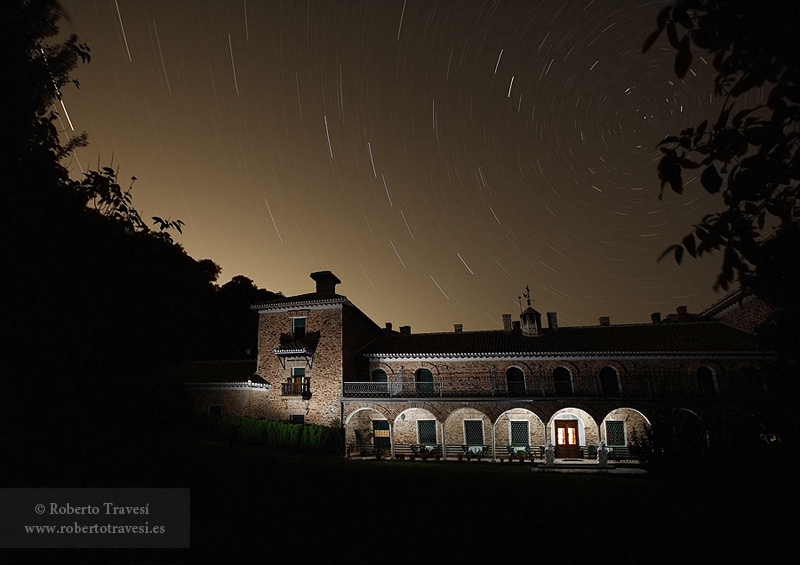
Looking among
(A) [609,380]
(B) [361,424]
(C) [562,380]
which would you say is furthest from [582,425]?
(B) [361,424]

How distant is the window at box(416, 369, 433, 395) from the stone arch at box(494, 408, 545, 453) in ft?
14.5

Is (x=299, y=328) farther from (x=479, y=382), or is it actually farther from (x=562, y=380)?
(x=562, y=380)

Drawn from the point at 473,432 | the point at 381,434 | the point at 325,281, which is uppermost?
the point at 325,281

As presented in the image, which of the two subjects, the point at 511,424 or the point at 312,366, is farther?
the point at 312,366

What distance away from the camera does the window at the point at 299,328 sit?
2612 centimetres

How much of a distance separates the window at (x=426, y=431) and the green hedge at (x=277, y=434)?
4.68m

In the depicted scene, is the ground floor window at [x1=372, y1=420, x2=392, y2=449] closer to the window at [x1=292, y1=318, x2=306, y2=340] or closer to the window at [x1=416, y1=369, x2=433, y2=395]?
the window at [x1=416, y1=369, x2=433, y2=395]

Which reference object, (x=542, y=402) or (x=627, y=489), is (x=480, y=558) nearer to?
(x=627, y=489)

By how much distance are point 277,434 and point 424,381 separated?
9.05 meters

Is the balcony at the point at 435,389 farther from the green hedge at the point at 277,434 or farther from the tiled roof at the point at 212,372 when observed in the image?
the tiled roof at the point at 212,372

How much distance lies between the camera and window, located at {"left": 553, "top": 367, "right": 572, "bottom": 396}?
24.4 metres

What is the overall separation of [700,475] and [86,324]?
1385 centimetres

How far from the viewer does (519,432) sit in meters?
24.3

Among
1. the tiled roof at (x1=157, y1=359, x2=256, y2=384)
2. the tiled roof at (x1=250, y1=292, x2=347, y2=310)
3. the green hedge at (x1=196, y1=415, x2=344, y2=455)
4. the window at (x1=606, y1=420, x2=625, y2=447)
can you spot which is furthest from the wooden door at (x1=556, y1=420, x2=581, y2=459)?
the tiled roof at (x1=157, y1=359, x2=256, y2=384)
